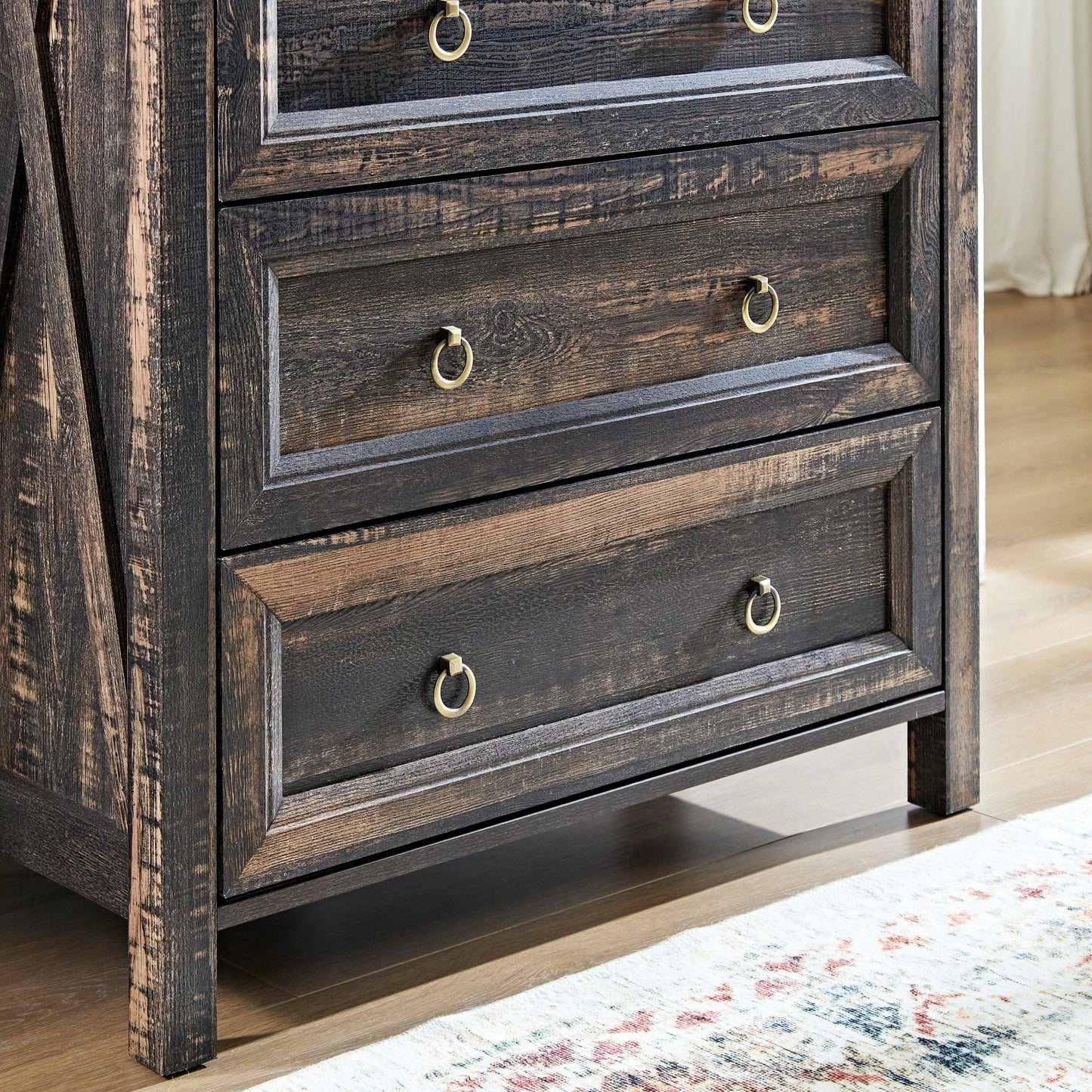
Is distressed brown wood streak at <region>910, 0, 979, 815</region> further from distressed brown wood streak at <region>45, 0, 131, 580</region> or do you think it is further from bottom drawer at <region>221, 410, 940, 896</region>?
distressed brown wood streak at <region>45, 0, 131, 580</region>

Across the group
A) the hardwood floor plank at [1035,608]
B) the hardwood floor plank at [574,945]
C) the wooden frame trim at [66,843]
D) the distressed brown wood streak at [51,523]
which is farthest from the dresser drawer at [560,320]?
the hardwood floor plank at [1035,608]

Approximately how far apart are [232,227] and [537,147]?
0.27 metres

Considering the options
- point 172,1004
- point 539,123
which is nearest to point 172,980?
point 172,1004

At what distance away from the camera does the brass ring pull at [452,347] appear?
4.75 feet

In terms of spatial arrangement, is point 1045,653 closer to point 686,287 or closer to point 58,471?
point 686,287

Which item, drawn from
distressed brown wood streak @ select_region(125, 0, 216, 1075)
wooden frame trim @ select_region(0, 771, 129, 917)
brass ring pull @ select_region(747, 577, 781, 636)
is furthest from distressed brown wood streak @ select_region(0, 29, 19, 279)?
brass ring pull @ select_region(747, 577, 781, 636)

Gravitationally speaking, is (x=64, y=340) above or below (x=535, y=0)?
below

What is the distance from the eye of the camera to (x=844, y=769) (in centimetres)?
202

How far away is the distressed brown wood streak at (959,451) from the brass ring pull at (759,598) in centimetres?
22

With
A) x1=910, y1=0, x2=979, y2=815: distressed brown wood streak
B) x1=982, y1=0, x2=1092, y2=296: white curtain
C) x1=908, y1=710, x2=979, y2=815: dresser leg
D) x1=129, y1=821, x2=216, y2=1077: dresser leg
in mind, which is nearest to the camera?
x1=129, y1=821, x2=216, y2=1077: dresser leg

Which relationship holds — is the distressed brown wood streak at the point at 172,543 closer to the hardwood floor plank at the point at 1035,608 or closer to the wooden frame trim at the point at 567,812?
the wooden frame trim at the point at 567,812

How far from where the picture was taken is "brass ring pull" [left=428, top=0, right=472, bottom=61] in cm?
140

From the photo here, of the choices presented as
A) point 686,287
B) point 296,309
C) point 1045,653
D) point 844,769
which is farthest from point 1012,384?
point 296,309

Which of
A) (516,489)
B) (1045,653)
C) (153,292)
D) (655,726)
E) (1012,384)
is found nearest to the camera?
(153,292)
